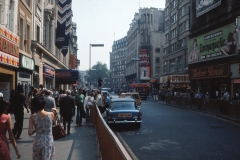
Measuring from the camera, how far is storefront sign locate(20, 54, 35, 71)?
22192mm

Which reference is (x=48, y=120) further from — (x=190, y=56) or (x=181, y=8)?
(x=181, y=8)

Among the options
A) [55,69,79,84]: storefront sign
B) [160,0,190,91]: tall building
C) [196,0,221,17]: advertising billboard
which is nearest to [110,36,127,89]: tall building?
[160,0,190,91]: tall building

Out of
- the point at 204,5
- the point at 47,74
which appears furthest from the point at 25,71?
the point at 204,5

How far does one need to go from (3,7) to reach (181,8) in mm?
42584

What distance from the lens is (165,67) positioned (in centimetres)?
6719

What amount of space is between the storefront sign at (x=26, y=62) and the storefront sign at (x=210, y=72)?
20.0 meters

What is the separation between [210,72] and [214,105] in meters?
13.8

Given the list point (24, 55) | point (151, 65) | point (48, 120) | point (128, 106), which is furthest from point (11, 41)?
point (151, 65)

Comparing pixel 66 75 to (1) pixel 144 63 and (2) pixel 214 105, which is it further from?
(1) pixel 144 63

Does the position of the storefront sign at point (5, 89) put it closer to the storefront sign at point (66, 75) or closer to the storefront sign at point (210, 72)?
the storefront sign at point (66, 75)

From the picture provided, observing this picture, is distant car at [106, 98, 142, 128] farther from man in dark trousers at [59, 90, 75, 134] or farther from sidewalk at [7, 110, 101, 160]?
man in dark trousers at [59, 90, 75, 134]

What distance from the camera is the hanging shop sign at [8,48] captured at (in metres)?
17.2

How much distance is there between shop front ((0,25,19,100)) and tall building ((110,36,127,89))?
120 m

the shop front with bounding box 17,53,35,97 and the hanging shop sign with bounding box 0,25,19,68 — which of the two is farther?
the shop front with bounding box 17,53,35,97
